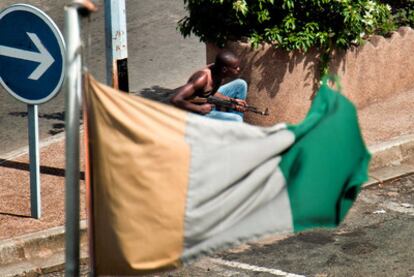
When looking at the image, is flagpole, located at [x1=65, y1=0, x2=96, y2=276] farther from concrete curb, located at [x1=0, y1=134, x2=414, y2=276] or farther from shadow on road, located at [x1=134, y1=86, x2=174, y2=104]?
shadow on road, located at [x1=134, y1=86, x2=174, y2=104]

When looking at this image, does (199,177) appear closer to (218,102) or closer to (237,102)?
(218,102)

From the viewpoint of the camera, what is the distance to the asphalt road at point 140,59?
1338 cm

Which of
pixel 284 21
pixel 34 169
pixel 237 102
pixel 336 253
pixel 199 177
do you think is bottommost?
pixel 336 253

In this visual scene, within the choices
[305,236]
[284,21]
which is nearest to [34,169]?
[305,236]

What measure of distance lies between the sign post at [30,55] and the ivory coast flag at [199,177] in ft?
13.5

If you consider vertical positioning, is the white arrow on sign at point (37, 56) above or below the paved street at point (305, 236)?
above

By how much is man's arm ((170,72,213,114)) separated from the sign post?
140cm

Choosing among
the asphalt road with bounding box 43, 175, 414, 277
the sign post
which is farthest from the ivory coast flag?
the sign post

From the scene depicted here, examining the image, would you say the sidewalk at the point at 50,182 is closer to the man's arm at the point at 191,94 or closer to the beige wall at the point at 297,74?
the beige wall at the point at 297,74

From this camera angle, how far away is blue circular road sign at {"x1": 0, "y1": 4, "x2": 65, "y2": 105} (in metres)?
9.29

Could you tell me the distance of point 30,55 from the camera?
9414mm

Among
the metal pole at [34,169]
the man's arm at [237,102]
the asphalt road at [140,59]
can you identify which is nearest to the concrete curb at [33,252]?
the metal pole at [34,169]

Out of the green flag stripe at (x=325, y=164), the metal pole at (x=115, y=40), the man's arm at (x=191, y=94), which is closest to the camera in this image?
the green flag stripe at (x=325, y=164)

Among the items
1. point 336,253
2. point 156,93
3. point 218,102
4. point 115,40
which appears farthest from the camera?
point 156,93
